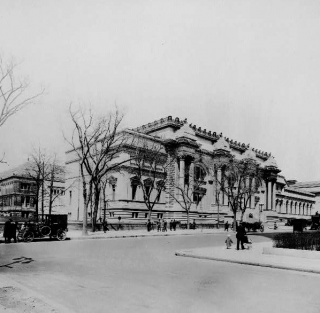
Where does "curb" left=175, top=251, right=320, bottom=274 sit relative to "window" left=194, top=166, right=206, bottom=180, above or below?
below

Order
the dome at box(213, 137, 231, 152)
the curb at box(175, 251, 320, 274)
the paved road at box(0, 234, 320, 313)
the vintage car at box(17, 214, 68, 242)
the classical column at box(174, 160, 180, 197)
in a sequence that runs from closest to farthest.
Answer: the paved road at box(0, 234, 320, 313) → the curb at box(175, 251, 320, 274) → the vintage car at box(17, 214, 68, 242) → the classical column at box(174, 160, 180, 197) → the dome at box(213, 137, 231, 152)

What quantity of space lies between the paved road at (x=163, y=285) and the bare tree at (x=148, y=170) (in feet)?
102

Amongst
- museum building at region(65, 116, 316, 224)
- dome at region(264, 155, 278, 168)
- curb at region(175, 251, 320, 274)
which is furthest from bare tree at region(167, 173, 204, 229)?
curb at region(175, 251, 320, 274)

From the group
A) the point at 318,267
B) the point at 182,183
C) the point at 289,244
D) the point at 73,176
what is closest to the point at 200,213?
the point at 182,183

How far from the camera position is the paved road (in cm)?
795

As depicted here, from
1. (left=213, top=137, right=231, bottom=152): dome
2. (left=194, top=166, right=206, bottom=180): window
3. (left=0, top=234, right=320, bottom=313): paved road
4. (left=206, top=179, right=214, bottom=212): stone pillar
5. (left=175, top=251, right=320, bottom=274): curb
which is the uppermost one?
(left=213, top=137, right=231, bottom=152): dome

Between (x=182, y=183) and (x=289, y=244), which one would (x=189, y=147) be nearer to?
(x=182, y=183)

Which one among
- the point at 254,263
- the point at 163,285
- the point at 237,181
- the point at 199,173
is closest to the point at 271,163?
the point at 199,173

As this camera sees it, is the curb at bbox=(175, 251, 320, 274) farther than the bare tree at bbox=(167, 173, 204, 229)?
No

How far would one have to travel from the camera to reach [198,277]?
1174 centimetres

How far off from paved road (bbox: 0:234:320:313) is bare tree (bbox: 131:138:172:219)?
1221 inches

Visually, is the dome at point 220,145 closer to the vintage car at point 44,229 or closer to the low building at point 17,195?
the low building at point 17,195

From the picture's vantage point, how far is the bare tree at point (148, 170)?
4700 centimetres

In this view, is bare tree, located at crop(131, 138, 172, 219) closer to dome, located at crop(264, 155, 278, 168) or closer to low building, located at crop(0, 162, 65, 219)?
low building, located at crop(0, 162, 65, 219)
